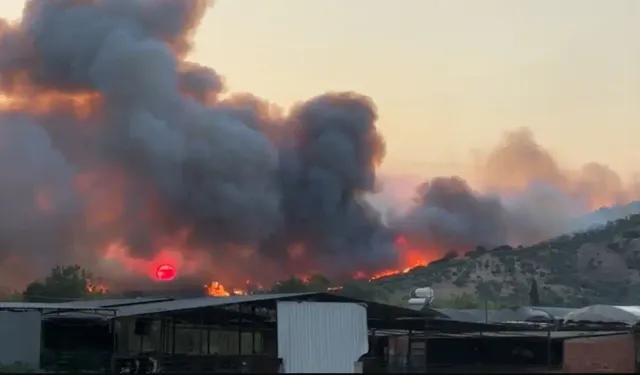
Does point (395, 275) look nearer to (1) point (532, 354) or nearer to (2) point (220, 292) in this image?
(2) point (220, 292)

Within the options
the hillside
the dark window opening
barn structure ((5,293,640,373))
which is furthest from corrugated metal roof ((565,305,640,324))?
the hillside

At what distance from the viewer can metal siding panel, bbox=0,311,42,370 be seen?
24.9 metres

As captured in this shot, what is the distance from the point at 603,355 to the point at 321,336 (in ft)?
32.3

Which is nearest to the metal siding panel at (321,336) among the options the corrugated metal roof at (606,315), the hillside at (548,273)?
the corrugated metal roof at (606,315)

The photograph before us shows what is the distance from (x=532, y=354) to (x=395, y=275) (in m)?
52.0

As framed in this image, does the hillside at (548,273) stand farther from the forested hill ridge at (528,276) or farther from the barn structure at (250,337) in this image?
the barn structure at (250,337)

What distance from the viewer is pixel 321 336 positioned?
72.8ft

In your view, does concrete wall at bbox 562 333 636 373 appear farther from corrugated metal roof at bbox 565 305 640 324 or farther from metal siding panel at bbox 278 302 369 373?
corrugated metal roof at bbox 565 305 640 324

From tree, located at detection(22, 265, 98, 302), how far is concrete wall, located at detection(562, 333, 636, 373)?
114 feet

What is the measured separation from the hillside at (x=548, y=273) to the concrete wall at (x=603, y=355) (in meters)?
37.8

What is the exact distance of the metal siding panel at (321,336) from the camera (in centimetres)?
2192

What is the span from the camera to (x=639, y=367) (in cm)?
2606

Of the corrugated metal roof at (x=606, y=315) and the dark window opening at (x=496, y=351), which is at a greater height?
the corrugated metal roof at (x=606, y=315)

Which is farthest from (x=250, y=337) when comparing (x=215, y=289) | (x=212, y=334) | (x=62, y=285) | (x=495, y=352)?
(x=62, y=285)
